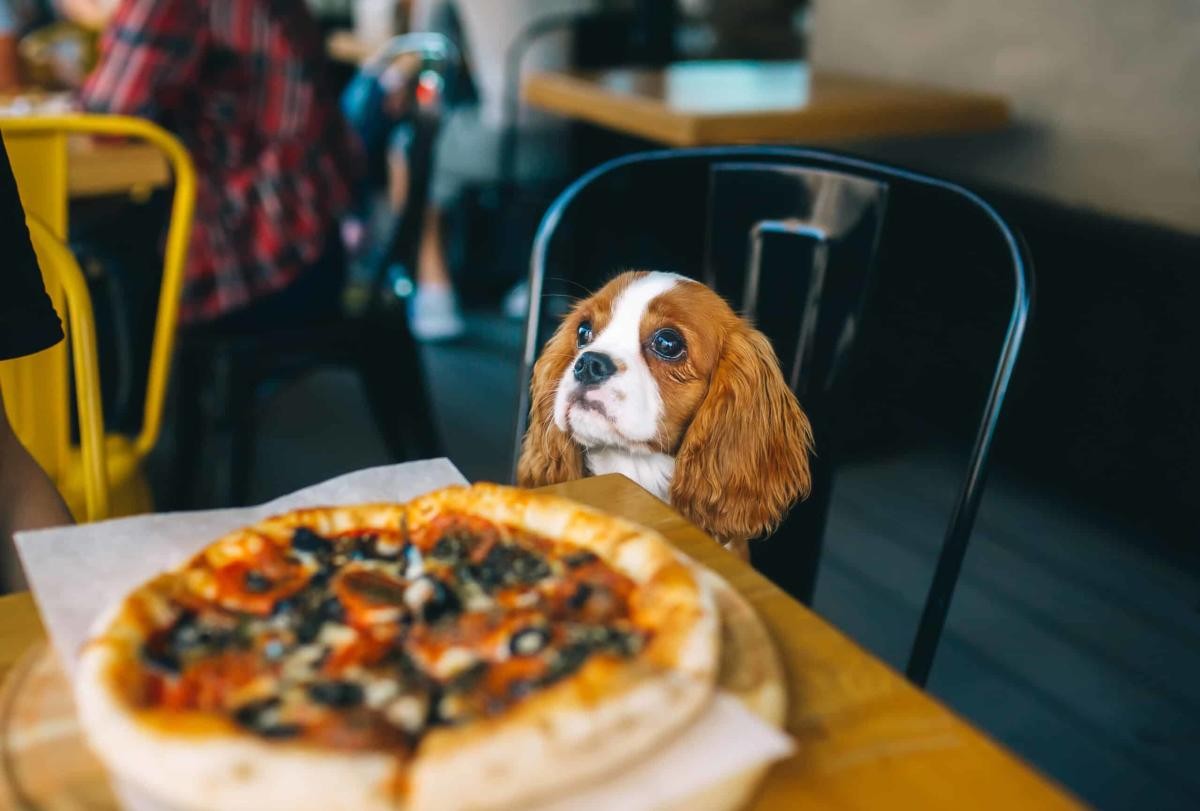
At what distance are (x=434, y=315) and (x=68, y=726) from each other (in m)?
3.85

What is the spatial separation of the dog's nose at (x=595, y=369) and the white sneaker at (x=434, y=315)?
135 inches

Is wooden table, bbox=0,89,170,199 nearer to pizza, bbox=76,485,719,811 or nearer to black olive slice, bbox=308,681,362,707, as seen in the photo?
pizza, bbox=76,485,719,811

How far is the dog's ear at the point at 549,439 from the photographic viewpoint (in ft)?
3.39

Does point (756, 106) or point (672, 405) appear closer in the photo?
point (672, 405)

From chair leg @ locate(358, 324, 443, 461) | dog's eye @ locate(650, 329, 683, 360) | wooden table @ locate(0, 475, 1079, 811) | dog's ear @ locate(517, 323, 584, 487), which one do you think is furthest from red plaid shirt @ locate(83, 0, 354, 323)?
wooden table @ locate(0, 475, 1079, 811)

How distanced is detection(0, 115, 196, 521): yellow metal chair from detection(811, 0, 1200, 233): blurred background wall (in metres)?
2.32

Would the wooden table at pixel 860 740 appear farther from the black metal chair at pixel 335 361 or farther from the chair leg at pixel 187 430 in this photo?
the chair leg at pixel 187 430

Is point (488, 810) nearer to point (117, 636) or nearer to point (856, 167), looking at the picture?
point (117, 636)

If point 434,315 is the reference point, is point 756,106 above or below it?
above

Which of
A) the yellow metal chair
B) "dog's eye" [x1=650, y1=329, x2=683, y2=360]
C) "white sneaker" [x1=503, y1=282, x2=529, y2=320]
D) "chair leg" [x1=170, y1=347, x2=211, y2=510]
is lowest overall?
"white sneaker" [x1=503, y1=282, x2=529, y2=320]

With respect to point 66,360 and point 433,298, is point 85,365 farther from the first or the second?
point 433,298

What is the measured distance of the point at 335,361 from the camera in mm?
2369

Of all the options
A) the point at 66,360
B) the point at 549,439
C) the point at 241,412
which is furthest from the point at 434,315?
the point at 549,439

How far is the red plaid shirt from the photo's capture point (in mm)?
2359
